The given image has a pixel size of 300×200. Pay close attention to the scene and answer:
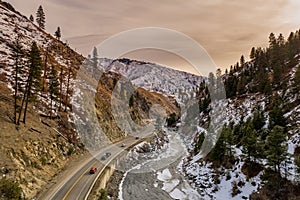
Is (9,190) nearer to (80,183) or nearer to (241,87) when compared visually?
(80,183)

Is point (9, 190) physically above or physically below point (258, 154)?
above

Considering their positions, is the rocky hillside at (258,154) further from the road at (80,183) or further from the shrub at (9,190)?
the shrub at (9,190)

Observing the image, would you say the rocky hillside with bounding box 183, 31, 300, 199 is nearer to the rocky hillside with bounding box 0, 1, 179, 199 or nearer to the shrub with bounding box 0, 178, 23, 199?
the rocky hillside with bounding box 0, 1, 179, 199

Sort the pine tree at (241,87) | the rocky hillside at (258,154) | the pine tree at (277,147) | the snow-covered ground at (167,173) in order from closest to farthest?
the pine tree at (277,147) < the rocky hillside at (258,154) < the snow-covered ground at (167,173) < the pine tree at (241,87)

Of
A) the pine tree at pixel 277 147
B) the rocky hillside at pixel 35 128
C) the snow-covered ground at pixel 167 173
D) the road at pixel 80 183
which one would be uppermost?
the rocky hillside at pixel 35 128

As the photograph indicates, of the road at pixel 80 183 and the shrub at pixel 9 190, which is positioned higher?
the shrub at pixel 9 190

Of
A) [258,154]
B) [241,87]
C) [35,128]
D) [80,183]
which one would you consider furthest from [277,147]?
[241,87]

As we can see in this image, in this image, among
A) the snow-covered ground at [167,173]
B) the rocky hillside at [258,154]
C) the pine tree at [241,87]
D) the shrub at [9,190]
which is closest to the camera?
the shrub at [9,190]

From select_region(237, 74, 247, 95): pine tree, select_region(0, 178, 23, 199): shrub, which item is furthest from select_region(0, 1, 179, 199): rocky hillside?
select_region(237, 74, 247, 95): pine tree

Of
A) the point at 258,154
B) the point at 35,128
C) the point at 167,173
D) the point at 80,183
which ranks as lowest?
the point at 167,173

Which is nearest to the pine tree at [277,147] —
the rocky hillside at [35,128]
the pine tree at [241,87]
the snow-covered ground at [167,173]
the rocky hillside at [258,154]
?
the rocky hillside at [258,154]

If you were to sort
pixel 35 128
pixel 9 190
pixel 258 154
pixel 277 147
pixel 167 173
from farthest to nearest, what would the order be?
pixel 167 173
pixel 35 128
pixel 258 154
pixel 277 147
pixel 9 190

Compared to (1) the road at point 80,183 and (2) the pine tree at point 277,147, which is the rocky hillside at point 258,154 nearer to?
(2) the pine tree at point 277,147

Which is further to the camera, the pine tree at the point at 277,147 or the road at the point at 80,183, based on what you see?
the pine tree at the point at 277,147
